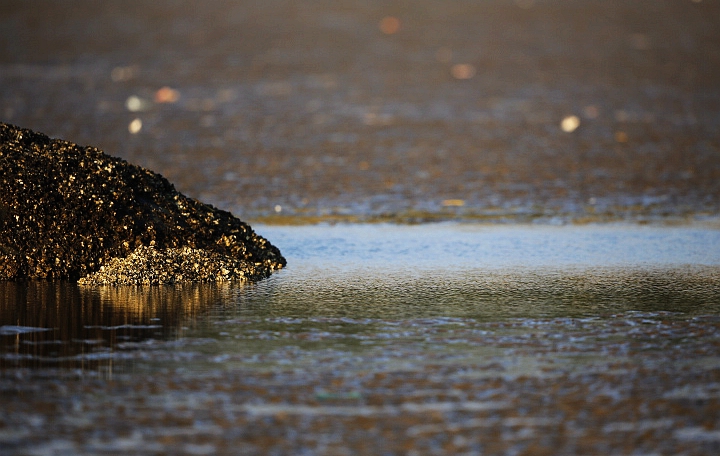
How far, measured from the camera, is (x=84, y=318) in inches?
242

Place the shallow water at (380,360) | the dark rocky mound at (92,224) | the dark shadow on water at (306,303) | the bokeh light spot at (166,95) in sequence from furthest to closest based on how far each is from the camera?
1. the bokeh light spot at (166,95)
2. the dark rocky mound at (92,224)
3. the dark shadow on water at (306,303)
4. the shallow water at (380,360)

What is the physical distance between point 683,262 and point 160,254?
3433 mm

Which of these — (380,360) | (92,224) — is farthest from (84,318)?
(380,360)

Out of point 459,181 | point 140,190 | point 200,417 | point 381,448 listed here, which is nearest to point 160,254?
point 140,190

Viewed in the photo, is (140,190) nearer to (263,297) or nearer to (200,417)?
(263,297)

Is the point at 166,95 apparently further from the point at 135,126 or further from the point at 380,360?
the point at 380,360

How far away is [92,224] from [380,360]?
9.75 feet

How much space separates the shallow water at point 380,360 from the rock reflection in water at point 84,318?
0.02 meters

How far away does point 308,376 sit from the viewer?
16.2 feet

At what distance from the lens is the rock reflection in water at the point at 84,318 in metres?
5.34

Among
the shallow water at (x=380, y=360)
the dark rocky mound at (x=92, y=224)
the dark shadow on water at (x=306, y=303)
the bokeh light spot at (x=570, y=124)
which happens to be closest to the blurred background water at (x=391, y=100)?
the bokeh light spot at (x=570, y=124)

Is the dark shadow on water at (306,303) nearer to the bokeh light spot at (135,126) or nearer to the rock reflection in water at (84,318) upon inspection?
the rock reflection in water at (84,318)

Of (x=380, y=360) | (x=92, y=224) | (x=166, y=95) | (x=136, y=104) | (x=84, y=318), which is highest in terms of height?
(x=166, y=95)

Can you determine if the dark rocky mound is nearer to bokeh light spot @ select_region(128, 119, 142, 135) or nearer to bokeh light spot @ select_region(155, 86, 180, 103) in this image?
bokeh light spot @ select_region(128, 119, 142, 135)
